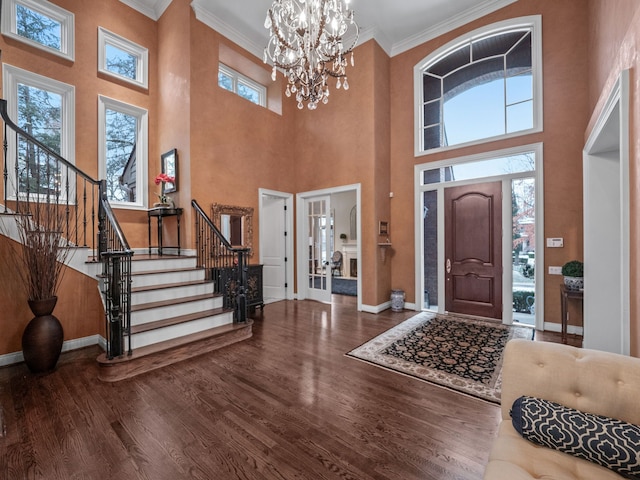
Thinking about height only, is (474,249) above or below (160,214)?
below

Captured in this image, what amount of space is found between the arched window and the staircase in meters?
4.54

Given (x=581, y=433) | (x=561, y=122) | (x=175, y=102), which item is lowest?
(x=581, y=433)

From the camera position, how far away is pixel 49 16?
445 centimetres

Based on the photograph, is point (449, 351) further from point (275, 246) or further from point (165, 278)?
point (275, 246)

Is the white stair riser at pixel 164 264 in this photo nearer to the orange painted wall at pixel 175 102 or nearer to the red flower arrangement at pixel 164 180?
the orange painted wall at pixel 175 102

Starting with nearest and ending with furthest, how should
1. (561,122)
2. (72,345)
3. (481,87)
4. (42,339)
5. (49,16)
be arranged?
(42,339)
(72,345)
(561,122)
(49,16)
(481,87)

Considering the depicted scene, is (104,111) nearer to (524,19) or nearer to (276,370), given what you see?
(276,370)

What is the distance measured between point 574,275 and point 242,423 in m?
4.09

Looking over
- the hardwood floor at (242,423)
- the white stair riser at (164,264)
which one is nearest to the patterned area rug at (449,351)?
the hardwood floor at (242,423)

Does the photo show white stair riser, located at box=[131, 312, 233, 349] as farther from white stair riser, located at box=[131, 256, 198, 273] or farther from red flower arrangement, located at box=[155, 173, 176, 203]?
red flower arrangement, located at box=[155, 173, 176, 203]

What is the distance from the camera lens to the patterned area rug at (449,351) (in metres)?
2.76

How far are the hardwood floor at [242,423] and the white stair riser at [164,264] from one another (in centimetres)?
126

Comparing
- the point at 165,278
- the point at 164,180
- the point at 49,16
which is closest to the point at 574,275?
the point at 165,278

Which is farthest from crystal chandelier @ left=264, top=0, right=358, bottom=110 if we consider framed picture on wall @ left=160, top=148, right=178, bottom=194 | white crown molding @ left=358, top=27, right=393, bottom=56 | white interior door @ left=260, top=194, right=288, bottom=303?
white interior door @ left=260, top=194, right=288, bottom=303
